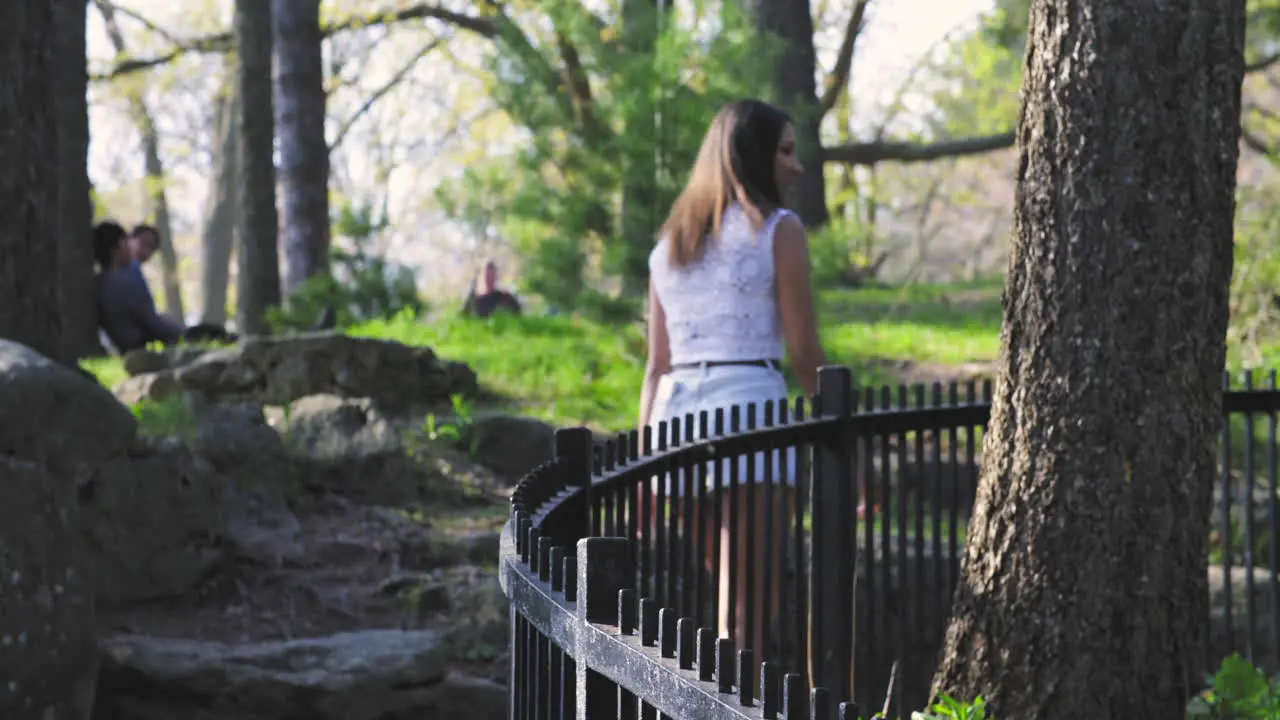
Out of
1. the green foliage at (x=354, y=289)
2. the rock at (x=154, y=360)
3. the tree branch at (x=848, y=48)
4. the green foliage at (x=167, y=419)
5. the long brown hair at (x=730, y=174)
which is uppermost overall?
the tree branch at (x=848, y=48)

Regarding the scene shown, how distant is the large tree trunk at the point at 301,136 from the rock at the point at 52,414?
904cm

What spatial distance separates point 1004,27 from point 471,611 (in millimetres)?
13608

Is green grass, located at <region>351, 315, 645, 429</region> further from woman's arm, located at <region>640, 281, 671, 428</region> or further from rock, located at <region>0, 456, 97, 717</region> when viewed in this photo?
rock, located at <region>0, 456, 97, 717</region>

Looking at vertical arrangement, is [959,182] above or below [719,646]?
above

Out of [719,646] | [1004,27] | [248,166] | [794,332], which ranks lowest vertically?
[719,646]

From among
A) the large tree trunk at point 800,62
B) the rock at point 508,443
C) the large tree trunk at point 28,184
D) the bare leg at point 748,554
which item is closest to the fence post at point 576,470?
the bare leg at point 748,554

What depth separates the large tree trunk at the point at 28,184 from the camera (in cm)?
656

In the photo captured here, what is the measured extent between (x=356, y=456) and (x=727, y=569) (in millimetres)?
3831

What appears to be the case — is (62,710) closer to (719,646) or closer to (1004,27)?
(719,646)

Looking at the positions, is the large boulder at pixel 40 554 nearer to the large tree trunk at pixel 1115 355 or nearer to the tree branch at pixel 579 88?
the large tree trunk at pixel 1115 355

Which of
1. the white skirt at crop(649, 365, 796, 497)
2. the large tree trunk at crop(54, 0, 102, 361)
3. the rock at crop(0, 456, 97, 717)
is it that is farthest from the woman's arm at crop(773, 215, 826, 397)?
the large tree trunk at crop(54, 0, 102, 361)

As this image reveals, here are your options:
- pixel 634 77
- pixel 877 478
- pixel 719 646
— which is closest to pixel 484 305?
pixel 634 77

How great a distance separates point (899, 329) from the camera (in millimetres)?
13547

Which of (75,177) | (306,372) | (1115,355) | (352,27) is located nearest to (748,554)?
(1115,355)
